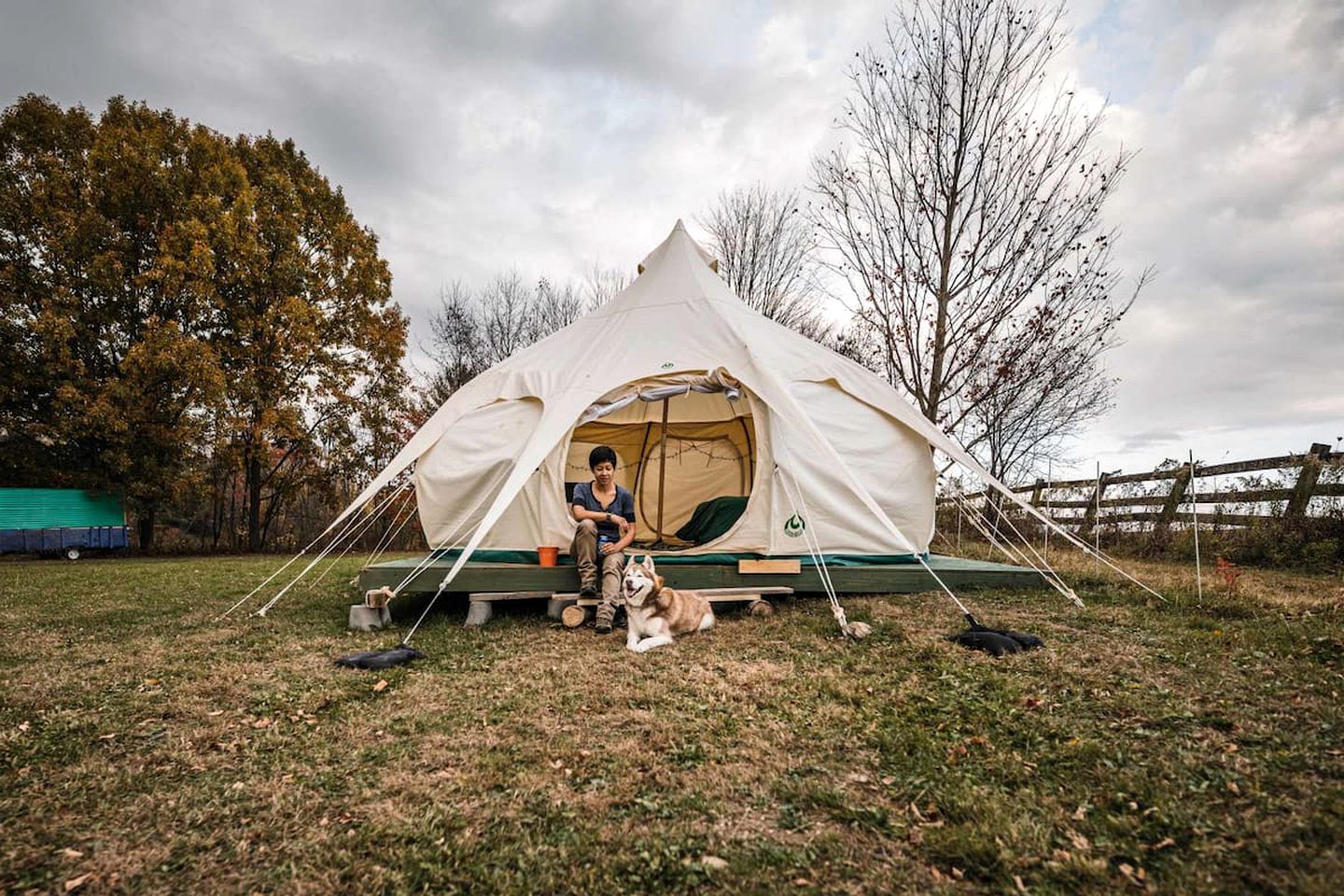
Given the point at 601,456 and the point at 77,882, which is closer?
the point at 77,882

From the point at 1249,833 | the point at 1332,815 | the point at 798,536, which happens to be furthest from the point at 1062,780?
the point at 798,536

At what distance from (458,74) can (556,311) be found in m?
10.7

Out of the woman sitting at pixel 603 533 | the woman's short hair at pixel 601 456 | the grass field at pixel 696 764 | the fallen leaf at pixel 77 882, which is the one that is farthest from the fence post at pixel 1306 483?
the fallen leaf at pixel 77 882

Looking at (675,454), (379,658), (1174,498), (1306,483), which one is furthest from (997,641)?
(1174,498)

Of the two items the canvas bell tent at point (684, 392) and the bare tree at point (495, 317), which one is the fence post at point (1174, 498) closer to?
the canvas bell tent at point (684, 392)

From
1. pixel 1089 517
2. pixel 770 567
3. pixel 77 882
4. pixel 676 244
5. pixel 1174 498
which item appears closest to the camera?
pixel 77 882

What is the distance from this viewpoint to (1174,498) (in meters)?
8.83

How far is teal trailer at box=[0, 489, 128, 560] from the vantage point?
36.8 feet

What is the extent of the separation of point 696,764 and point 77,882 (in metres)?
1.88

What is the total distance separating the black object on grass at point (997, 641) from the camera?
12.2 feet

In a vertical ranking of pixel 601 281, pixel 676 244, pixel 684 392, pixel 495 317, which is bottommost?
pixel 684 392

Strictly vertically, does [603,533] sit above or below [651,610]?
above

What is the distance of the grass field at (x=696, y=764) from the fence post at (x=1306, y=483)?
14.1ft

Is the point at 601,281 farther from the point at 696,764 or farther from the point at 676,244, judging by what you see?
the point at 696,764
